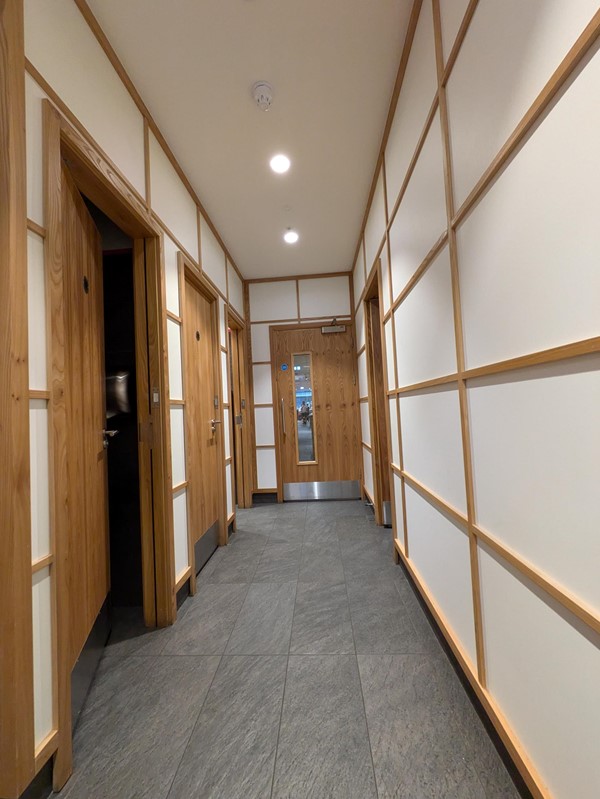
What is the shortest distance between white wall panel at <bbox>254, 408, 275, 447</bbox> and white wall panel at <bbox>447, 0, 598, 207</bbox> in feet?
10.9

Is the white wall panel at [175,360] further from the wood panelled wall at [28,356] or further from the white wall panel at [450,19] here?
the white wall panel at [450,19]

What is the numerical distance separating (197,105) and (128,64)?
1.14 feet

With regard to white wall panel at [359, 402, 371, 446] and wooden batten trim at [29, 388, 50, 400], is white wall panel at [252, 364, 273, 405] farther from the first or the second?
wooden batten trim at [29, 388, 50, 400]

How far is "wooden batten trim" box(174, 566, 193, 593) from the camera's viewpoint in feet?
6.16

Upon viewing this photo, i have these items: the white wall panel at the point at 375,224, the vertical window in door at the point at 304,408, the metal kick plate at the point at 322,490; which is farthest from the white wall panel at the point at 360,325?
the metal kick plate at the point at 322,490

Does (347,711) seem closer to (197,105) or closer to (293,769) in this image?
(293,769)

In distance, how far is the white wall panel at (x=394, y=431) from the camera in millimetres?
2230

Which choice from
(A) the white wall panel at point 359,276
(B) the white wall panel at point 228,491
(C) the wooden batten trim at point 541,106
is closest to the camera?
(C) the wooden batten trim at point 541,106

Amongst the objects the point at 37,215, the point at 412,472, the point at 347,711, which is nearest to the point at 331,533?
the point at 412,472

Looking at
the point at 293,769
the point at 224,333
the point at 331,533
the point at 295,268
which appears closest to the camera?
the point at 293,769

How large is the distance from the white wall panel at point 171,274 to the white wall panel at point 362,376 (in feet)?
6.19

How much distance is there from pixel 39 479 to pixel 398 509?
2028 mm

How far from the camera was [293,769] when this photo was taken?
3.45 feet

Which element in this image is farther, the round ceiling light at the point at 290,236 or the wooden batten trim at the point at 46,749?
the round ceiling light at the point at 290,236
